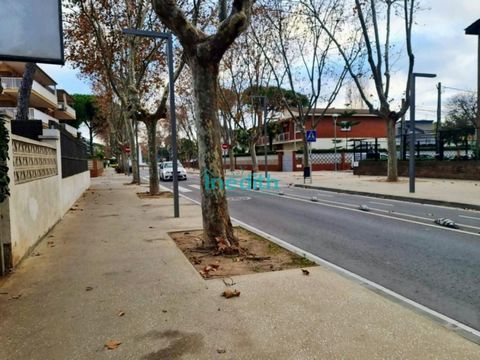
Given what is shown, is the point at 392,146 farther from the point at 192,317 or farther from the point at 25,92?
the point at 192,317

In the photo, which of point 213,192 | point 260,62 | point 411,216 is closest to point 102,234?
point 213,192

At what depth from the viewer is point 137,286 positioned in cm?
479

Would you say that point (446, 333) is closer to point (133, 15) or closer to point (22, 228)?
point (22, 228)

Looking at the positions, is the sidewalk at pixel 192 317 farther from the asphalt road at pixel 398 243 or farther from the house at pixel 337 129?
the house at pixel 337 129

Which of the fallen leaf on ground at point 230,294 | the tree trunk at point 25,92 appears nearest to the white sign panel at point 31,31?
the fallen leaf on ground at point 230,294

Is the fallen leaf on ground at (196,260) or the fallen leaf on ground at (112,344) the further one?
the fallen leaf on ground at (196,260)

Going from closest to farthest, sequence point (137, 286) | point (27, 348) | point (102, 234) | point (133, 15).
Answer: point (27, 348) → point (137, 286) → point (102, 234) → point (133, 15)

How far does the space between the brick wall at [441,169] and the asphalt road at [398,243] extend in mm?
9718

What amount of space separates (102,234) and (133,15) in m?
12.8

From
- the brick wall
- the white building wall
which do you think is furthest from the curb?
the white building wall

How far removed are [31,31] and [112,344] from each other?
4.57 m

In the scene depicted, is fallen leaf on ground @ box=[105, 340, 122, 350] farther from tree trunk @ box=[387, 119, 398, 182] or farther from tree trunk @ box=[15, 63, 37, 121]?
tree trunk @ box=[387, 119, 398, 182]

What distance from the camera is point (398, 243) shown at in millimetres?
7203

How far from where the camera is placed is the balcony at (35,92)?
34750 mm
